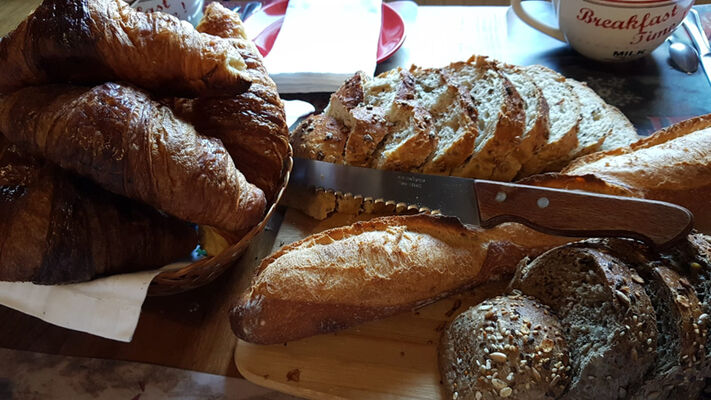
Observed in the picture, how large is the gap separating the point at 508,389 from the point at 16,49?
1277 millimetres

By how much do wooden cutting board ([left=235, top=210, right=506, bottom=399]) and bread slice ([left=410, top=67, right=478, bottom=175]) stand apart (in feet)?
1.32

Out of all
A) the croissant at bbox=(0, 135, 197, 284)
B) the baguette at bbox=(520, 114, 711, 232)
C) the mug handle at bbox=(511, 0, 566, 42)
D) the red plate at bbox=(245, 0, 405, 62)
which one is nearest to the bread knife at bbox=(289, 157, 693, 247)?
the baguette at bbox=(520, 114, 711, 232)

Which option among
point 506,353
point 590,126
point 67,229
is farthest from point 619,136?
point 67,229

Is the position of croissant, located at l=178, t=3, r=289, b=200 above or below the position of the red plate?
above

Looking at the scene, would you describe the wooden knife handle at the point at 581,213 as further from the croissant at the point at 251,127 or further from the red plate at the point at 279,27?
the red plate at the point at 279,27

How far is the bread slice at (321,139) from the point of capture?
147cm

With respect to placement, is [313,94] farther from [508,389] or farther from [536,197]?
[508,389]

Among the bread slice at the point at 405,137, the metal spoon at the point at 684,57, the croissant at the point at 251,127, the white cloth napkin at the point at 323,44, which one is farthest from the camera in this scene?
the metal spoon at the point at 684,57

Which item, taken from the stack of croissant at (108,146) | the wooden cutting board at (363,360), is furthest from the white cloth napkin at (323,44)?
the wooden cutting board at (363,360)

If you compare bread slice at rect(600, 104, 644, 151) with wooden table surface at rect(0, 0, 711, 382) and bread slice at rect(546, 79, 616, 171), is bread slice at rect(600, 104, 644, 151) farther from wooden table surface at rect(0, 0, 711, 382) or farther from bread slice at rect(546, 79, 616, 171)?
wooden table surface at rect(0, 0, 711, 382)

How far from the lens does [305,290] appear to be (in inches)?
45.2

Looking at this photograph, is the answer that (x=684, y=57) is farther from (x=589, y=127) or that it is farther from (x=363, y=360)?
(x=363, y=360)

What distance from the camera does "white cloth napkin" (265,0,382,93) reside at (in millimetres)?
1938

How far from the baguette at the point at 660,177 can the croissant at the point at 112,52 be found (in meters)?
0.85
